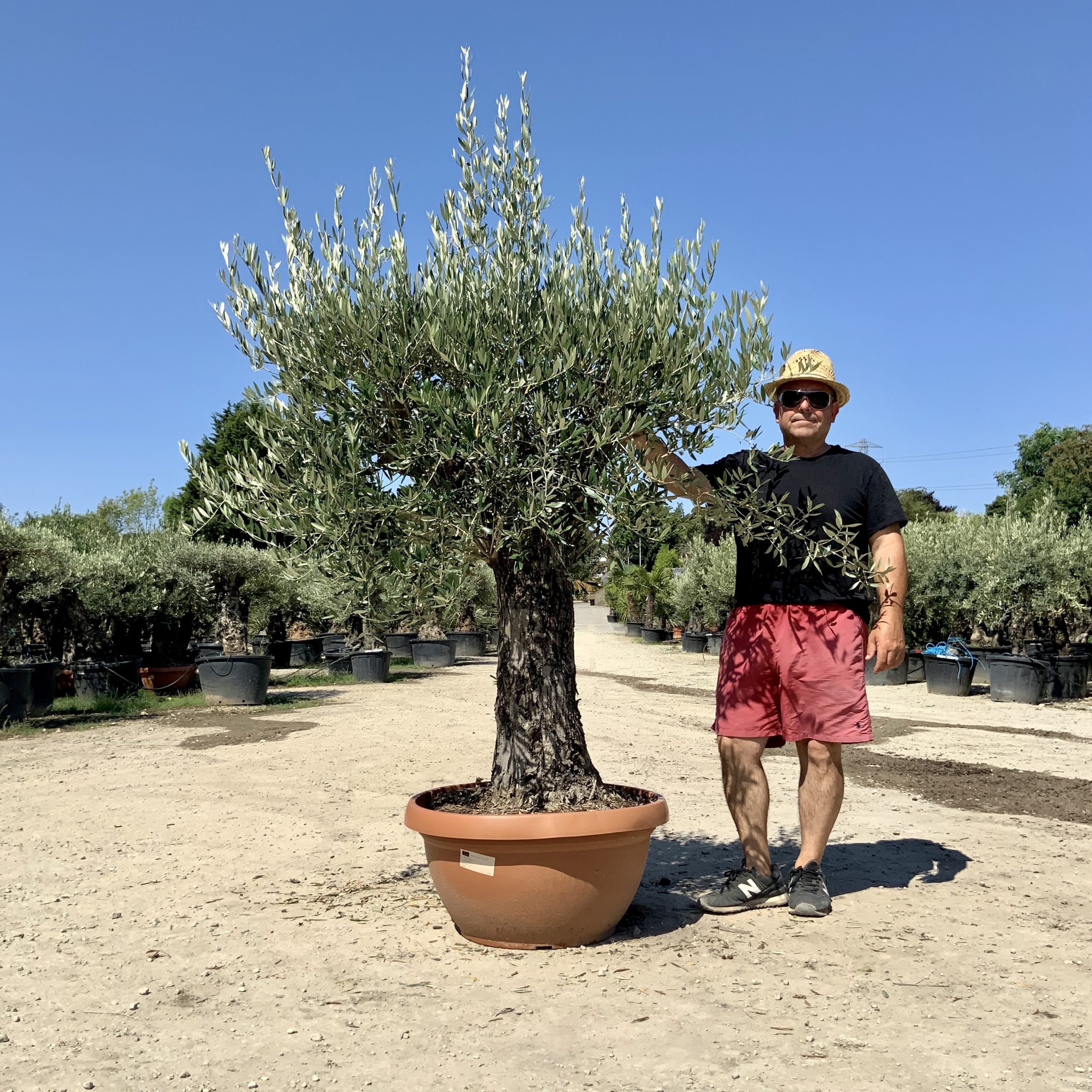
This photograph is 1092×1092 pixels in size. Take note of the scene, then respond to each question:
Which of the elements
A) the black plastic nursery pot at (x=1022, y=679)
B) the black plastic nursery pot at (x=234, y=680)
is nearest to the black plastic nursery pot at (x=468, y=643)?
the black plastic nursery pot at (x=234, y=680)

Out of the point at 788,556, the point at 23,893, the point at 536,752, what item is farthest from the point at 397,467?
the point at 23,893

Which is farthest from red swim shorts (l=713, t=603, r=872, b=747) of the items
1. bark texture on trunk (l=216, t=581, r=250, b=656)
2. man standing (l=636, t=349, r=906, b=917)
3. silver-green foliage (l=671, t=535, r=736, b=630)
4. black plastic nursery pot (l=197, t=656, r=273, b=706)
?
silver-green foliage (l=671, t=535, r=736, b=630)

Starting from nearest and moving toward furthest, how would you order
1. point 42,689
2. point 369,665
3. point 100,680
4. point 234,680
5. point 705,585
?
point 42,689
point 234,680
point 100,680
point 369,665
point 705,585

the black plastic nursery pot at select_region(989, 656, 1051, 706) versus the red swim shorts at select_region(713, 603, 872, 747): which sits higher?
the red swim shorts at select_region(713, 603, 872, 747)

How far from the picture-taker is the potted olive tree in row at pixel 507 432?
160 inches

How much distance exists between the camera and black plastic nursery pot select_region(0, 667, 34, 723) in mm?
13852

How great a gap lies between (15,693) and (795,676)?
A: 42.4 ft

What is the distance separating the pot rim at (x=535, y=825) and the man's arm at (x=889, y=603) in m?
1.39

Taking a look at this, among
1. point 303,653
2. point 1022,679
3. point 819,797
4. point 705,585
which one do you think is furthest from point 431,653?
point 819,797

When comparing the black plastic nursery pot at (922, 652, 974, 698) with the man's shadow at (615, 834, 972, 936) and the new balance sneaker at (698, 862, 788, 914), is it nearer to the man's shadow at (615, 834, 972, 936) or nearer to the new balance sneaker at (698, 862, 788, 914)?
the man's shadow at (615, 834, 972, 936)

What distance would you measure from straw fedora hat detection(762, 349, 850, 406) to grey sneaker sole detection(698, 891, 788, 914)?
258 cm

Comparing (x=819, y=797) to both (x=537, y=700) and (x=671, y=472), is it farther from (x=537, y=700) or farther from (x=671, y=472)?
(x=671, y=472)

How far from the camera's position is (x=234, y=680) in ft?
53.9

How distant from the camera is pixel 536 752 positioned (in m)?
4.71
